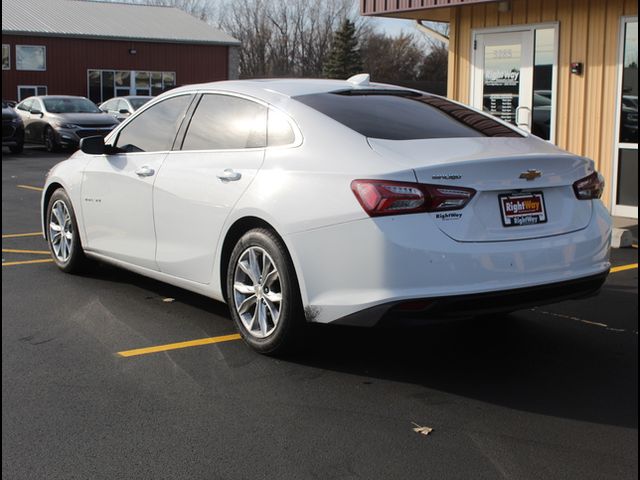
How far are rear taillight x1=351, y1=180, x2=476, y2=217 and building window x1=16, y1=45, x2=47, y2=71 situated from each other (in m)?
41.6

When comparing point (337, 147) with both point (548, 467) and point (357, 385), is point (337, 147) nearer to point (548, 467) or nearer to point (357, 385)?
point (357, 385)

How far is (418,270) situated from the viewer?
14.3 feet

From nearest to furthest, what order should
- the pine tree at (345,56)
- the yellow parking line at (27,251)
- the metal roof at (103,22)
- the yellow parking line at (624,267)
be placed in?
the yellow parking line at (624,267), the yellow parking line at (27,251), the metal roof at (103,22), the pine tree at (345,56)

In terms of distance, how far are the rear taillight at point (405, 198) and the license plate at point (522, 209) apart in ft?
0.94

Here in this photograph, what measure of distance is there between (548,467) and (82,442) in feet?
6.41

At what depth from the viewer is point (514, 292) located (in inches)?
177

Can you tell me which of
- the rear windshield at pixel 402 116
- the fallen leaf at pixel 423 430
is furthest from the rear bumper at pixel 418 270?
the rear windshield at pixel 402 116

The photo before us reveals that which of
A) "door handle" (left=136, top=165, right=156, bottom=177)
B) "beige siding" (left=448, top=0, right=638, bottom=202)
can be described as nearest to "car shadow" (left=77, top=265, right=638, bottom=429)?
"door handle" (left=136, top=165, right=156, bottom=177)

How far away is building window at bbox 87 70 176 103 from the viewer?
149ft

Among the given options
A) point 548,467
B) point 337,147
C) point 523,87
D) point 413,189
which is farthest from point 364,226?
point 523,87

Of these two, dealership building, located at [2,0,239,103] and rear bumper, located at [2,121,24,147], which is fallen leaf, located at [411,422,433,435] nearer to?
rear bumper, located at [2,121,24,147]

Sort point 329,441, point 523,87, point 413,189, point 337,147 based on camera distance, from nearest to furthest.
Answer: point 329,441 < point 413,189 < point 337,147 < point 523,87

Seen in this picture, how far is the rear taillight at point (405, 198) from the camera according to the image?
4367mm

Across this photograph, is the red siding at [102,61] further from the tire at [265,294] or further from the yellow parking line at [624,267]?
the tire at [265,294]
